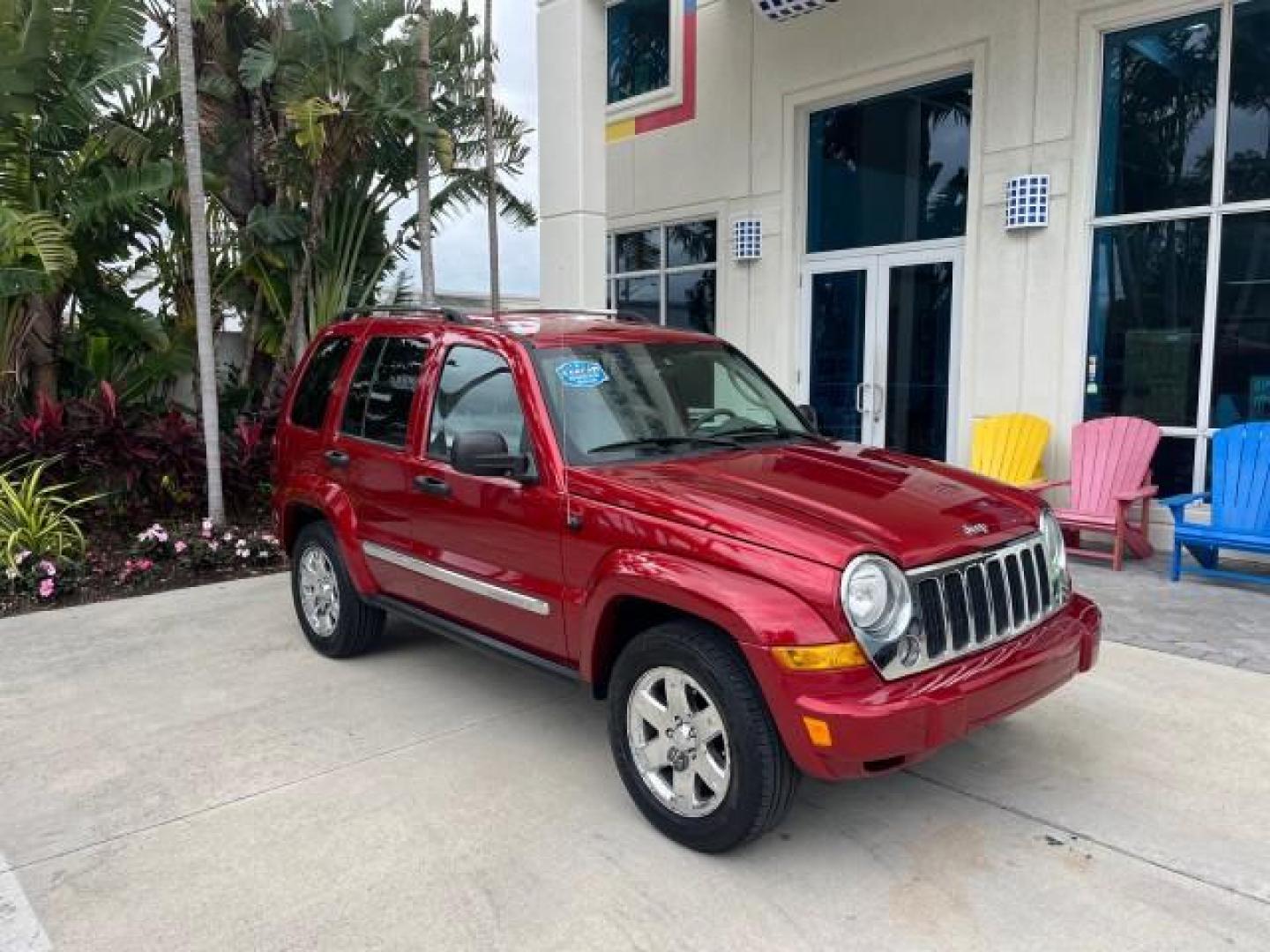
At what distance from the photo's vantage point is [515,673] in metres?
5.11

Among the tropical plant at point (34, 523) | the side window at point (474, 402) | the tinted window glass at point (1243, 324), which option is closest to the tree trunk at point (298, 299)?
the tropical plant at point (34, 523)

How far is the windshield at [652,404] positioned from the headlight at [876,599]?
3.80 ft

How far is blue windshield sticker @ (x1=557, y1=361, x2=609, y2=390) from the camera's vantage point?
4039 mm

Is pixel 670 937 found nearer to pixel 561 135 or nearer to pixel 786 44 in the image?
pixel 561 135

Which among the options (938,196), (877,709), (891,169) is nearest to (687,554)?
(877,709)

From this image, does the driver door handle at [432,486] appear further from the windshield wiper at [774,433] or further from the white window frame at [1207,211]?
the white window frame at [1207,211]

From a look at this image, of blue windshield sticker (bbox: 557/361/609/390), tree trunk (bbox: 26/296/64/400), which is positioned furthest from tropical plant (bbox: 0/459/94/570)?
blue windshield sticker (bbox: 557/361/609/390)

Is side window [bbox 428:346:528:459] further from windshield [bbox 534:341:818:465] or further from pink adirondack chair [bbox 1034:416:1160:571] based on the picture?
pink adirondack chair [bbox 1034:416:1160:571]

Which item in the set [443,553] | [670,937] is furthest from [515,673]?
[670,937]

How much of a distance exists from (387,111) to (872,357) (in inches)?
200

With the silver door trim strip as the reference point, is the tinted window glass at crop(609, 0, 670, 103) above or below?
above

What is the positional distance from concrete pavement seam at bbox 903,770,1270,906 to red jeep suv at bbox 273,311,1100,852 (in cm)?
50

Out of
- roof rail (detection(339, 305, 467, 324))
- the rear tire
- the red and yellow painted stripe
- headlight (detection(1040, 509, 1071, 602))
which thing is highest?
the red and yellow painted stripe

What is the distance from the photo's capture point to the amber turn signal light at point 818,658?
9.48ft
